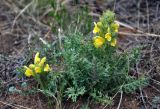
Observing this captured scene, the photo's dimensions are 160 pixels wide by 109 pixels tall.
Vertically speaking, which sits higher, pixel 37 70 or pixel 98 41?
pixel 98 41

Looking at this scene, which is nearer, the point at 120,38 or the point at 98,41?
the point at 98,41

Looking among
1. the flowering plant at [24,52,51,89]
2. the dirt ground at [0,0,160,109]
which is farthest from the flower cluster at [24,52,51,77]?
the dirt ground at [0,0,160,109]

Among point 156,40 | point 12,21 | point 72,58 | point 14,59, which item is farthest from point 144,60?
point 12,21

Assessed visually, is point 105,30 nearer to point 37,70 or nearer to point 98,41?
point 98,41

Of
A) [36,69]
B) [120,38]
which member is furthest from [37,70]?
[120,38]

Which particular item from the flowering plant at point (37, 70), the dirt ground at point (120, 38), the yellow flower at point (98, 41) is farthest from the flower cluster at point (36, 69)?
the yellow flower at point (98, 41)

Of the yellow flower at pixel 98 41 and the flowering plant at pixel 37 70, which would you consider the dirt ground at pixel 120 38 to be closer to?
the flowering plant at pixel 37 70

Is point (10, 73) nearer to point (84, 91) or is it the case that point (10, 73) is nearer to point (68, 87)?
point (68, 87)

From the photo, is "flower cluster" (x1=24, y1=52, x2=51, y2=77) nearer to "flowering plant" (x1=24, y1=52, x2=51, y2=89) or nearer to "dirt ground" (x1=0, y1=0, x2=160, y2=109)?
"flowering plant" (x1=24, y1=52, x2=51, y2=89)
